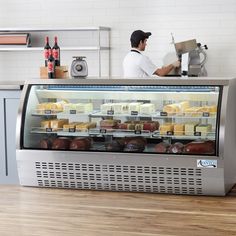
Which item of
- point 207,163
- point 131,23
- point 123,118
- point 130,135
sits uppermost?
point 131,23

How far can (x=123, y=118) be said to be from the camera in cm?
417

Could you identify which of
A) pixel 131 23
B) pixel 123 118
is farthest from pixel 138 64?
pixel 123 118

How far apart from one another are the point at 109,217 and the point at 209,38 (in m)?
4.00

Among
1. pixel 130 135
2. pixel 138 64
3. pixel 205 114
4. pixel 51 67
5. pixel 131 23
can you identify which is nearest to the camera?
pixel 205 114

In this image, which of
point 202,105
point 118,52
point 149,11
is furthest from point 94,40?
point 202,105

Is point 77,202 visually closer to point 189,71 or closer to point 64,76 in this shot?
point 64,76

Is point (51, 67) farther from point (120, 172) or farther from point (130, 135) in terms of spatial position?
point (120, 172)

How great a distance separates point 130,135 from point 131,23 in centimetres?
338

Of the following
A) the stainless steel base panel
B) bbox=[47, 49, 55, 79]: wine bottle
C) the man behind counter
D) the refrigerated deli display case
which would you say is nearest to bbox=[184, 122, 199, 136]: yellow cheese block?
the refrigerated deli display case

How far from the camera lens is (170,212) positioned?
3.51 meters

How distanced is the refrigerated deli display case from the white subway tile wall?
10.1ft

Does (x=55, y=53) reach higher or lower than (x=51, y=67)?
higher

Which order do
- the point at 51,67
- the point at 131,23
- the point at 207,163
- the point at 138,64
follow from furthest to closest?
the point at 131,23, the point at 138,64, the point at 51,67, the point at 207,163

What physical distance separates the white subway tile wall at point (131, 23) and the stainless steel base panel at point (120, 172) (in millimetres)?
3322
